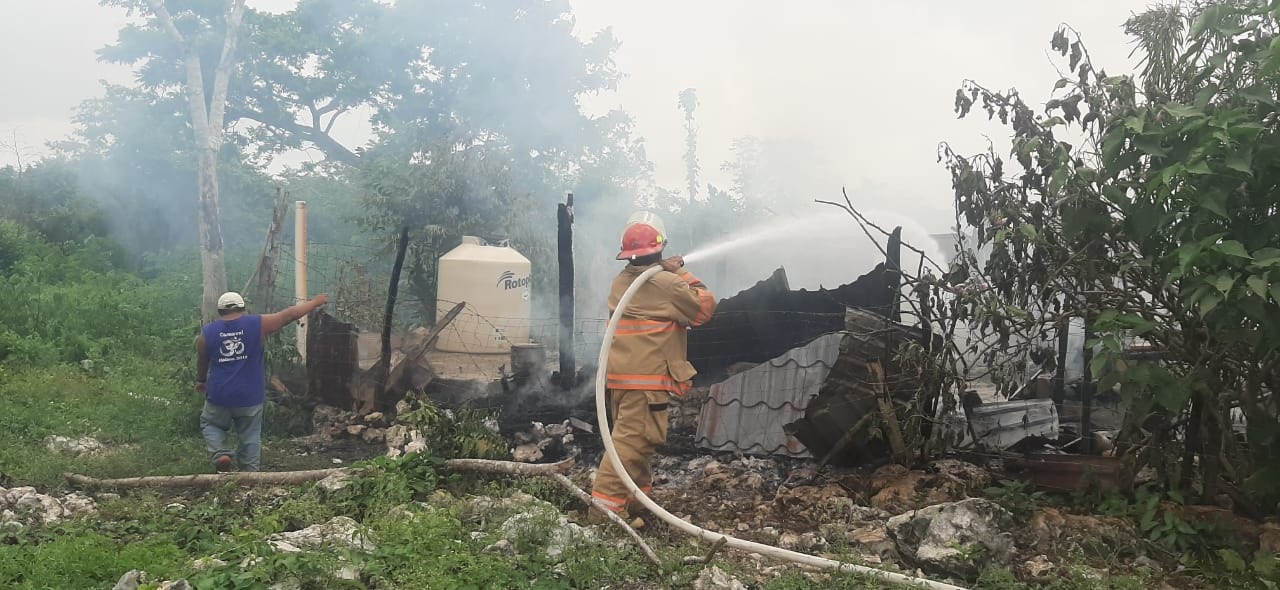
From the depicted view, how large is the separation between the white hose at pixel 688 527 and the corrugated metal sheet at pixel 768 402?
56.5 inches

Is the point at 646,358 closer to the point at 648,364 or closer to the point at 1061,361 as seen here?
the point at 648,364

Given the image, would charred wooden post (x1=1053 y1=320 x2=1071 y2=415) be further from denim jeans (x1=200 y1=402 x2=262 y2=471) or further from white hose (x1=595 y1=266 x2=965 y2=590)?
denim jeans (x1=200 y1=402 x2=262 y2=471)

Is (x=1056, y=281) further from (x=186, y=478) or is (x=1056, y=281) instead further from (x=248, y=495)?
(x=186, y=478)

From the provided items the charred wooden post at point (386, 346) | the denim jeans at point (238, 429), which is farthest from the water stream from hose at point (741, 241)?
the denim jeans at point (238, 429)

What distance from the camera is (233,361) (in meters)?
5.76

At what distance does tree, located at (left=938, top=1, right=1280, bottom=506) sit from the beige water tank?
223 inches

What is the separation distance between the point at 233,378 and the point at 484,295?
3919 millimetres

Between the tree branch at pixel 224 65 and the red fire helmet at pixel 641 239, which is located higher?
the tree branch at pixel 224 65

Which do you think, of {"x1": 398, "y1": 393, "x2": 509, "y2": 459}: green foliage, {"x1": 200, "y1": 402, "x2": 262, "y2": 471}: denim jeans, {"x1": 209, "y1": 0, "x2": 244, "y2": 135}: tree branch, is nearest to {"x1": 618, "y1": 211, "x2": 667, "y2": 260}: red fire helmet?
{"x1": 398, "y1": 393, "x2": 509, "y2": 459}: green foliage

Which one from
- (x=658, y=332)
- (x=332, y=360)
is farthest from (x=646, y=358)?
(x=332, y=360)

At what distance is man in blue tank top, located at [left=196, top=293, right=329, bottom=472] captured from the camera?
18.8 ft

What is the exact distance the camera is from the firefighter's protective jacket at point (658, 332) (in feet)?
16.0

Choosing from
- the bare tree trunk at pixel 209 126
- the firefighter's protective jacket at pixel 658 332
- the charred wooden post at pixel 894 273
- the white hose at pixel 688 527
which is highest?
the bare tree trunk at pixel 209 126

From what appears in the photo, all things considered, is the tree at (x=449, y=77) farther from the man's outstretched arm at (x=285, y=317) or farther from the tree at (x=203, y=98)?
the man's outstretched arm at (x=285, y=317)
